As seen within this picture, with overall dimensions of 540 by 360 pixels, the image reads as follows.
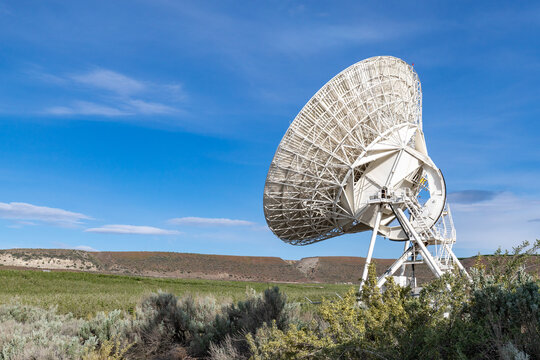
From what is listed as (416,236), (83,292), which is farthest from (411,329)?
(83,292)

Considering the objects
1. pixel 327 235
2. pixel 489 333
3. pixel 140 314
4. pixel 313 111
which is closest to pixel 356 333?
pixel 489 333

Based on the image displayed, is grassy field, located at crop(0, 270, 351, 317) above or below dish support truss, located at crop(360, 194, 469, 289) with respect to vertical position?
below

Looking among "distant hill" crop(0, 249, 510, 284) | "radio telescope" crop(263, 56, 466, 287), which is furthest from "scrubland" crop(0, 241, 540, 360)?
"distant hill" crop(0, 249, 510, 284)

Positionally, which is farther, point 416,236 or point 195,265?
point 195,265

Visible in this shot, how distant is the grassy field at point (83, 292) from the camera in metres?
16.7

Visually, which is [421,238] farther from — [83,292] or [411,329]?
[83,292]

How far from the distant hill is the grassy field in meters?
34.2

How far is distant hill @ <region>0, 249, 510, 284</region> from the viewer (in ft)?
253

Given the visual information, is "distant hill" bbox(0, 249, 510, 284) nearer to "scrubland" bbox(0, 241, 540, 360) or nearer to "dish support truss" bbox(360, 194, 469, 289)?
"dish support truss" bbox(360, 194, 469, 289)

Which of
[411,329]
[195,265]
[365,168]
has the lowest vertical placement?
[195,265]

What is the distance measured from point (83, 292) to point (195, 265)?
5493 centimetres

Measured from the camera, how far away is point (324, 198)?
768 inches

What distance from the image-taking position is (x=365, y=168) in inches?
756

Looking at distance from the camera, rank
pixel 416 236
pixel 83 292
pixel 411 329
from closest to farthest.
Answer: pixel 411 329 < pixel 416 236 < pixel 83 292
